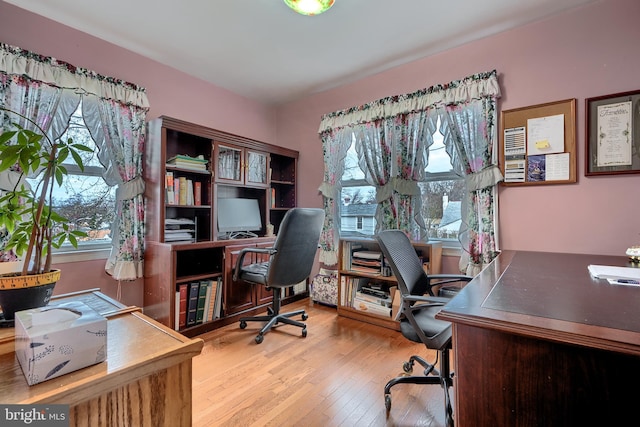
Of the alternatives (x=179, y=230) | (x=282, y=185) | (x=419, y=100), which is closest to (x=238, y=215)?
(x=179, y=230)

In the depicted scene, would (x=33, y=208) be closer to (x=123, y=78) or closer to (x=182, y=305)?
(x=182, y=305)

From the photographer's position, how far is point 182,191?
2.60 meters

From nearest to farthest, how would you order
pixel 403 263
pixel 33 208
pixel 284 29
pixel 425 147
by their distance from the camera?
pixel 33 208 → pixel 403 263 → pixel 284 29 → pixel 425 147

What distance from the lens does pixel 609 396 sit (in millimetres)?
692

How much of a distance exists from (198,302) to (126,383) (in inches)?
80.5

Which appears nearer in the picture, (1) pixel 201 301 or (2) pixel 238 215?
(1) pixel 201 301

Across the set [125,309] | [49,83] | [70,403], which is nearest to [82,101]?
[49,83]

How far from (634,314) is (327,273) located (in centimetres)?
265

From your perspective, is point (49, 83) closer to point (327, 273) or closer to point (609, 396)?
point (327, 273)

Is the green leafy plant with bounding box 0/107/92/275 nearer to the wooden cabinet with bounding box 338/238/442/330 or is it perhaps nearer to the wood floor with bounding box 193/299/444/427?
the wood floor with bounding box 193/299/444/427

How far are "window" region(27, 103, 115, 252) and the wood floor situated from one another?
1.30 m

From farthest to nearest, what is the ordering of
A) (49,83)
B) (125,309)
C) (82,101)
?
(82,101) < (49,83) < (125,309)

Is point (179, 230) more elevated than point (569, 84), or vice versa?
point (569, 84)

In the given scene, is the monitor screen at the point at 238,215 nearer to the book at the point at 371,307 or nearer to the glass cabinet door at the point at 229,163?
the glass cabinet door at the point at 229,163
